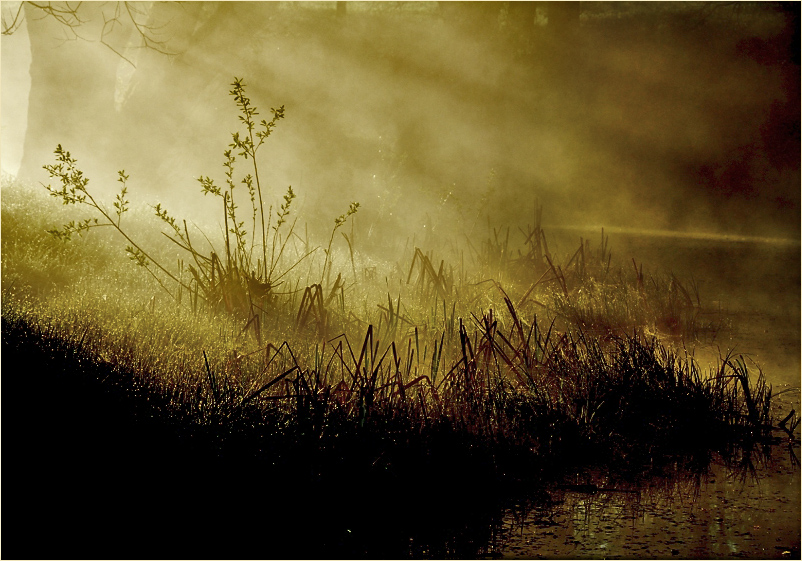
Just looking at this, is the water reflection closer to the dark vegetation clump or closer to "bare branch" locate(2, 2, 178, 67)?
the dark vegetation clump

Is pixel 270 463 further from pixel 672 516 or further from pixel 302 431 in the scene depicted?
pixel 672 516

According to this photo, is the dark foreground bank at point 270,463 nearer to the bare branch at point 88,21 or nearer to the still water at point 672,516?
the still water at point 672,516

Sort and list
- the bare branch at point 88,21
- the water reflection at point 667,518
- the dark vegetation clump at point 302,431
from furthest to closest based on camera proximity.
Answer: the bare branch at point 88,21 → the dark vegetation clump at point 302,431 → the water reflection at point 667,518

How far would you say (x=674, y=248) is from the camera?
651 centimetres

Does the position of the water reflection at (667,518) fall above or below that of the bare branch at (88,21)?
below

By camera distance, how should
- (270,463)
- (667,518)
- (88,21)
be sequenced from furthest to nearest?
(88,21) → (270,463) → (667,518)

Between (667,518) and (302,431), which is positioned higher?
(302,431)

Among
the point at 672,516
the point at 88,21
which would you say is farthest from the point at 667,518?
the point at 88,21

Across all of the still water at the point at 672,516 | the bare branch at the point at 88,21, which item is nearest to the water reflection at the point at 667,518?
the still water at the point at 672,516

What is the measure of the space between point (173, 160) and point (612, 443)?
680cm

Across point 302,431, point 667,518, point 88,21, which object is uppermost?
point 88,21

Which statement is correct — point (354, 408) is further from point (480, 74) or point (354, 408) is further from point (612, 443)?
point (480, 74)

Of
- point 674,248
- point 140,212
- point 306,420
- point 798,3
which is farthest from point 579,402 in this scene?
point 798,3

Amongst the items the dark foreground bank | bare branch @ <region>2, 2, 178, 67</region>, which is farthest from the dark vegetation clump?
bare branch @ <region>2, 2, 178, 67</region>
